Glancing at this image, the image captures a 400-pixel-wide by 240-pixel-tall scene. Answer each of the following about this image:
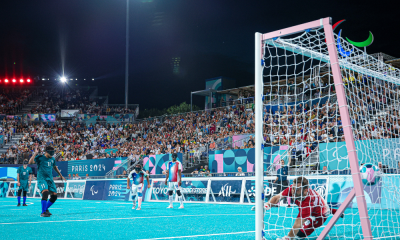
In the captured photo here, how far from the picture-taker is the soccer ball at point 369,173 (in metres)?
9.34

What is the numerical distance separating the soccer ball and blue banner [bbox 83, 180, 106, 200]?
15.8 meters

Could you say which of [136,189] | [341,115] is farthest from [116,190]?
[341,115]

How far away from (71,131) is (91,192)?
55.2ft

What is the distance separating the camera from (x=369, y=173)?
9.45 meters

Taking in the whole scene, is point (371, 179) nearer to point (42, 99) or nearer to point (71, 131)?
point (71, 131)

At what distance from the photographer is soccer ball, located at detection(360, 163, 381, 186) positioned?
30.6ft

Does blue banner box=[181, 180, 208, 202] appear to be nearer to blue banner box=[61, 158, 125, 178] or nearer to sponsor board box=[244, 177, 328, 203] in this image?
sponsor board box=[244, 177, 328, 203]

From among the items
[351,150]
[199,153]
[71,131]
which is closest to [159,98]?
[71,131]

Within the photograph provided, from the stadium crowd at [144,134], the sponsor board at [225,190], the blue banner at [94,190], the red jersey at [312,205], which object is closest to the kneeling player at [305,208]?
the red jersey at [312,205]

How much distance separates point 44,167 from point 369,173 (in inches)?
369

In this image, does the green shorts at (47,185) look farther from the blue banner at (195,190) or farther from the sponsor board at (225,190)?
the blue banner at (195,190)

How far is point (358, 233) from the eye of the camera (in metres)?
6.41

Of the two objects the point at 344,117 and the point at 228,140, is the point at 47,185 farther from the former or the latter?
the point at 228,140

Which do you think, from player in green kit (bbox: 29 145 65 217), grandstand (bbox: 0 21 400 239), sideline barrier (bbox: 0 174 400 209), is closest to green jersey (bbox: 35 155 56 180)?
player in green kit (bbox: 29 145 65 217)
